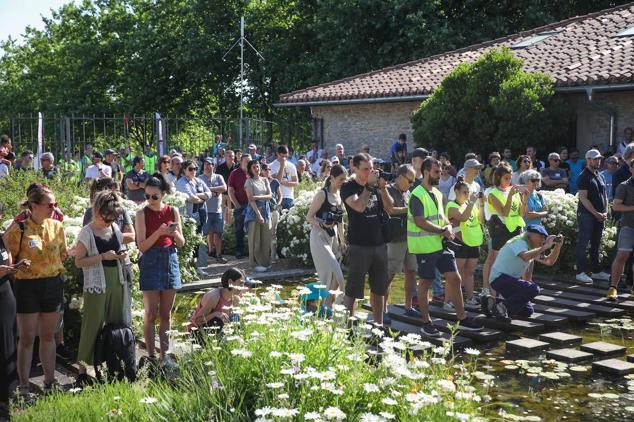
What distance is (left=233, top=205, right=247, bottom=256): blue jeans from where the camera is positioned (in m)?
14.2

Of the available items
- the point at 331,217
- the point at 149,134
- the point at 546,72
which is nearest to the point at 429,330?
the point at 331,217

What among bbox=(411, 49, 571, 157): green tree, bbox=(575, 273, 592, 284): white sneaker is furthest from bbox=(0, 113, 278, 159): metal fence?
bbox=(575, 273, 592, 284): white sneaker

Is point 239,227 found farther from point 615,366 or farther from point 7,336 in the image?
point 615,366

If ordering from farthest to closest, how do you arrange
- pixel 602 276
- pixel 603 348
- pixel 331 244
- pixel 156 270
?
pixel 602 276 → pixel 331 244 → pixel 603 348 → pixel 156 270

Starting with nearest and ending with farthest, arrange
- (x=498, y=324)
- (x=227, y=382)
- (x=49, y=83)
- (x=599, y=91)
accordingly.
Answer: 1. (x=227, y=382)
2. (x=498, y=324)
3. (x=599, y=91)
4. (x=49, y=83)

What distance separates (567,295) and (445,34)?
20.6 m

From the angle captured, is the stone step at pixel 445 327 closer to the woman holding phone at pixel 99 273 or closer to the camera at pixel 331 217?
the camera at pixel 331 217

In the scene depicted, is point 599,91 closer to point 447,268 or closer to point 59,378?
point 447,268

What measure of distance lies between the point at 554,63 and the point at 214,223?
11627 mm

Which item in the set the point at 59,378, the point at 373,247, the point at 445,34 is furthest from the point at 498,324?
the point at 445,34

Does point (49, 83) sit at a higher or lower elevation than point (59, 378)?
higher

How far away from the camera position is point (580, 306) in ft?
34.8

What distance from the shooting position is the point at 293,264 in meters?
14.1

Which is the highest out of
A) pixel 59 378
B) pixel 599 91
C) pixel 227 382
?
pixel 599 91
